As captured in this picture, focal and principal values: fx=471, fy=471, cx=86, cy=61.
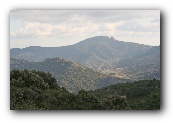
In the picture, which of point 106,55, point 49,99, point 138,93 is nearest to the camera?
point 49,99

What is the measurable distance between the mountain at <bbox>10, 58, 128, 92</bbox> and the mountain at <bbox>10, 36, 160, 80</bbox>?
0.10 meters

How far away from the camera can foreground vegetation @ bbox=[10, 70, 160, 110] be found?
930 cm

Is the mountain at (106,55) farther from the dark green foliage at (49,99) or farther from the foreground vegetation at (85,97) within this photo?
the dark green foliage at (49,99)

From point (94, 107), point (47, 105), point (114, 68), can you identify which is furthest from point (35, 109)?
point (114, 68)

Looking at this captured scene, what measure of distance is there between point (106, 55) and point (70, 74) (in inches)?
34.2

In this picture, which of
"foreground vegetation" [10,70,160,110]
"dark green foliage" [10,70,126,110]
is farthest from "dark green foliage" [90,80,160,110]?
"dark green foliage" [10,70,126,110]

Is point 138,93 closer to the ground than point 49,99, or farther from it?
farther from it

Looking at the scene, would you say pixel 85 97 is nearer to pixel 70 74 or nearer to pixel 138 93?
pixel 70 74

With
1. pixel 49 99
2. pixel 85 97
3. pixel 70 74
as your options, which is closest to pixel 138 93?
pixel 85 97

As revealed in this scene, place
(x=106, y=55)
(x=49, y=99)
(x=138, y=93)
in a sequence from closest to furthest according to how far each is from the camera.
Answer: (x=49, y=99)
(x=138, y=93)
(x=106, y=55)

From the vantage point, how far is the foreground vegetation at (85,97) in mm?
9297

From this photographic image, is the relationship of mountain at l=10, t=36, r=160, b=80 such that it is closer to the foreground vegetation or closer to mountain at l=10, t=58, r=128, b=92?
mountain at l=10, t=58, r=128, b=92

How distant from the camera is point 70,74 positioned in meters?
10.1

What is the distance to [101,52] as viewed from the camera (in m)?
9.94
